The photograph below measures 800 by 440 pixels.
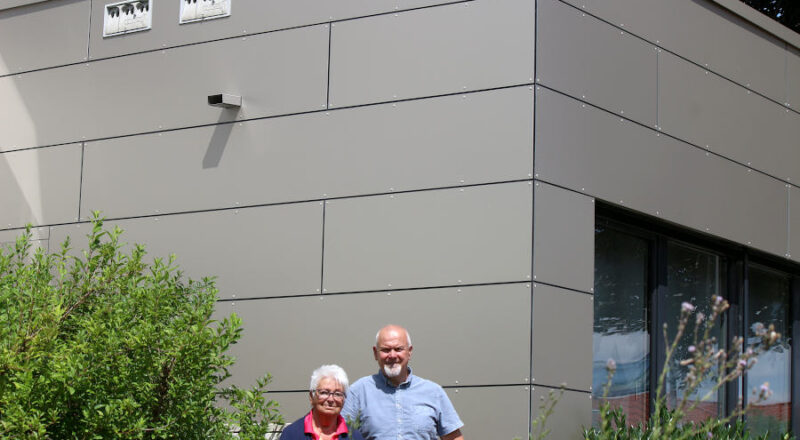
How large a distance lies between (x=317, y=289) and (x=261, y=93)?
1504mm

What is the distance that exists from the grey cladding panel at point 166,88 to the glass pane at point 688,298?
2.89 metres

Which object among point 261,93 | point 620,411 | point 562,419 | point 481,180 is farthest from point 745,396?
point 261,93

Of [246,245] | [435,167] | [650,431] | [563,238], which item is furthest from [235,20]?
[650,431]

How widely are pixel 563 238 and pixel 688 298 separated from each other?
6.16 feet

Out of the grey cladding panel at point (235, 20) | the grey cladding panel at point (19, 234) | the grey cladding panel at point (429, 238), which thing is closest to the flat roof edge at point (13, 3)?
the grey cladding panel at point (235, 20)

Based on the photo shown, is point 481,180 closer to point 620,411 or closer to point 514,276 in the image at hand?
point 514,276

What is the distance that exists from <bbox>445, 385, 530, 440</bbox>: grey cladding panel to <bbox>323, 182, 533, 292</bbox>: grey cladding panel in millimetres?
685

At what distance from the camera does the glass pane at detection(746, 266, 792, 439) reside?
9914 mm

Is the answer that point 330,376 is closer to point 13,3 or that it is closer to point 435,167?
point 435,167

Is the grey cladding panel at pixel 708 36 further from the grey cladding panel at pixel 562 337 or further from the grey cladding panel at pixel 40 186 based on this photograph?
the grey cladding panel at pixel 40 186

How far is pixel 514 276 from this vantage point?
7.62m

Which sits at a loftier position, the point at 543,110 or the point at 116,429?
the point at 543,110

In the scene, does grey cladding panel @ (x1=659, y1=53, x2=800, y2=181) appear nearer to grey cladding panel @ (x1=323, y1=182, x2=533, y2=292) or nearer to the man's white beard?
grey cladding panel @ (x1=323, y1=182, x2=533, y2=292)

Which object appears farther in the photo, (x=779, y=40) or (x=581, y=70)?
(x=779, y=40)
